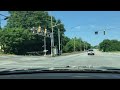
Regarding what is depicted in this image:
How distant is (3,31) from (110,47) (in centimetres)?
10328

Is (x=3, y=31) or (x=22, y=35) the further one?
(x=3, y=31)

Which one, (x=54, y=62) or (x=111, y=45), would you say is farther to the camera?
(x=111, y=45)

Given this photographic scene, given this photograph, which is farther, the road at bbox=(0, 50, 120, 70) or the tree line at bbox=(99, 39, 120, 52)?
the tree line at bbox=(99, 39, 120, 52)

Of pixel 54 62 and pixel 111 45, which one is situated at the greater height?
pixel 111 45

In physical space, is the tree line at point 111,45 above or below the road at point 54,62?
above

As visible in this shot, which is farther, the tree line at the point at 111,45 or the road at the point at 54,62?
the tree line at the point at 111,45

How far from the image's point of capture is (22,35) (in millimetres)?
85562

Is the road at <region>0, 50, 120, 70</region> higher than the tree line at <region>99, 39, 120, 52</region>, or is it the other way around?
the tree line at <region>99, 39, 120, 52</region>
